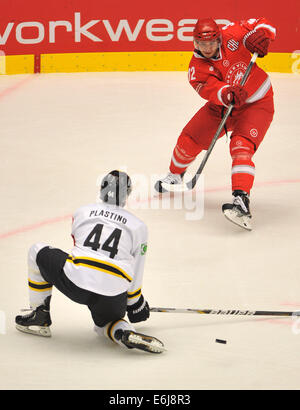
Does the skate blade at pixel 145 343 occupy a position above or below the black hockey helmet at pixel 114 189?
below

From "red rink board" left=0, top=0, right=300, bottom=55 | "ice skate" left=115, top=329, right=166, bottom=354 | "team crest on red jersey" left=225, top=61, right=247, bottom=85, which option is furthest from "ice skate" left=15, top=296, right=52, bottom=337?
"red rink board" left=0, top=0, right=300, bottom=55

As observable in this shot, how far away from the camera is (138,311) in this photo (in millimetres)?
4422

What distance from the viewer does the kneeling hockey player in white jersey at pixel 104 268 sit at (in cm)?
418

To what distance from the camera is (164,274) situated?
17.3 ft

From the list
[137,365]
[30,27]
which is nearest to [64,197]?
[137,365]

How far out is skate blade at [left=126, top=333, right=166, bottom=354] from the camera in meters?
4.14

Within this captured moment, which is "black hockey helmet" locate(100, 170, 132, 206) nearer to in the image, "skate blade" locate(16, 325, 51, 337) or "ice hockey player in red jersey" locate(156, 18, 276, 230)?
"skate blade" locate(16, 325, 51, 337)

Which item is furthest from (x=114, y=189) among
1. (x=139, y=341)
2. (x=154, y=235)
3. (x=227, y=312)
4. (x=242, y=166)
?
(x=242, y=166)

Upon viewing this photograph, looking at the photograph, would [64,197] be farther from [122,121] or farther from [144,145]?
[122,121]

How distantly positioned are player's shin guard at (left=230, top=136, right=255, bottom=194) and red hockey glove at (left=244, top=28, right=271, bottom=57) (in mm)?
587

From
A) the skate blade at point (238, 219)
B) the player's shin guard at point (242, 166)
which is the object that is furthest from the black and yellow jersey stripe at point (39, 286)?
the player's shin guard at point (242, 166)

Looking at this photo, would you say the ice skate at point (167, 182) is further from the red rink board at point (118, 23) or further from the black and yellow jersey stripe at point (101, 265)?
the red rink board at point (118, 23)

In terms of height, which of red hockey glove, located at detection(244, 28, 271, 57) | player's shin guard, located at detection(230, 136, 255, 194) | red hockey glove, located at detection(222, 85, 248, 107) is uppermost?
red hockey glove, located at detection(244, 28, 271, 57)

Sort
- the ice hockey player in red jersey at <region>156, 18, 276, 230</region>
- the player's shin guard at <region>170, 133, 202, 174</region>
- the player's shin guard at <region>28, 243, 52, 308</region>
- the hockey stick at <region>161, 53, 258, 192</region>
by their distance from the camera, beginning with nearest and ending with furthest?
the player's shin guard at <region>28, 243, 52, 308</region>, the ice hockey player in red jersey at <region>156, 18, 276, 230</region>, the hockey stick at <region>161, 53, 258, 192</region>, the player's shin guard at <region>170, 133, 202, 174</region>
